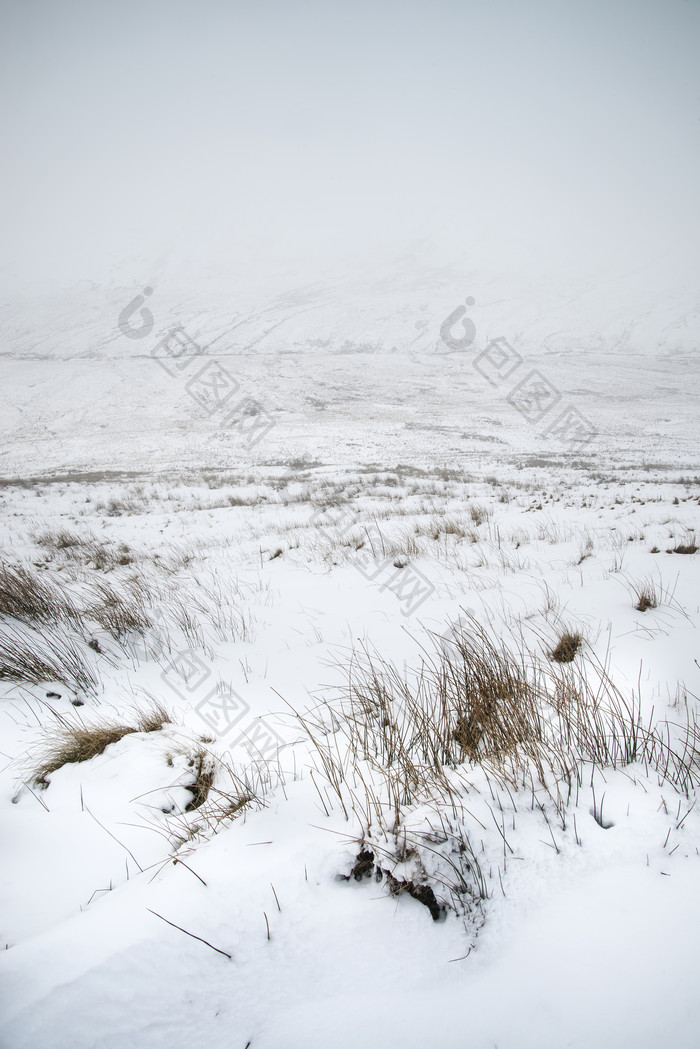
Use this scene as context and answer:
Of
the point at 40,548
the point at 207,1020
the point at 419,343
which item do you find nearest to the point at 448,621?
the point at 207,1020

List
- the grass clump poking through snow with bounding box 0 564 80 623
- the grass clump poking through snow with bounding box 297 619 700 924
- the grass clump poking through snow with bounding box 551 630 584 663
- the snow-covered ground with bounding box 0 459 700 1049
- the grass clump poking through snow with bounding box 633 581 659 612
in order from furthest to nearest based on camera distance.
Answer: the grass clump poking through snow with bounding box 0 564 80 623
the grass clump poking through snow with bounding box 633 581 659 612
the grass clump poking through snow with bounding box 551 630 584 663
the grass clump poking through snow with bounding box 297 619 700 924
the snow-covered ground with bounding box 0 459 700 1049

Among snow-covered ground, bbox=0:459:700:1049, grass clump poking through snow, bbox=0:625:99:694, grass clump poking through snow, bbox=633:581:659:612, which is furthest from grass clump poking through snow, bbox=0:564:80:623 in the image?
grass clump poking through snow, bbox=633:581:659:612

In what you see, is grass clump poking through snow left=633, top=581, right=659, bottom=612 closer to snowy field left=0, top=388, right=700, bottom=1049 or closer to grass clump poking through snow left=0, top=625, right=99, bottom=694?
snowy field left=0, top=388, right=700, bottom=1049

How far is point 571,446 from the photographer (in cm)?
2783

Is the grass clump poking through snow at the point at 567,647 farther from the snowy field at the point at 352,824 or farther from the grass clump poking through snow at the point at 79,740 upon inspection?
the grass clump poking through snow at the point at 79,740

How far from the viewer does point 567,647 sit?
2.54 metres

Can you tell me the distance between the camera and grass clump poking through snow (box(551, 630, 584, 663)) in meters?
2.47

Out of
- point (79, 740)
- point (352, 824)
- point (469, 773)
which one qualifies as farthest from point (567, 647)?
point (79, 740)

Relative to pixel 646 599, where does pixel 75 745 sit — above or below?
above

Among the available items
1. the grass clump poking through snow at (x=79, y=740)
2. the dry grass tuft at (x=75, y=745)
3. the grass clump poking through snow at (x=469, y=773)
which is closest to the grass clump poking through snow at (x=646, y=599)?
the grass clump poking through snow at (x=469, y=773)

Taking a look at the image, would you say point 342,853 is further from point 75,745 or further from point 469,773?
point 75,745

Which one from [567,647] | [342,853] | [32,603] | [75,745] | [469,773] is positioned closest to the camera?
[342,853]

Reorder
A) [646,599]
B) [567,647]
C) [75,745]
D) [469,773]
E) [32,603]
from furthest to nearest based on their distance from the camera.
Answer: [32,603], [646,599], [567,647], [75,745], [469,773]

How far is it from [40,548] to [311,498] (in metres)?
6.31
